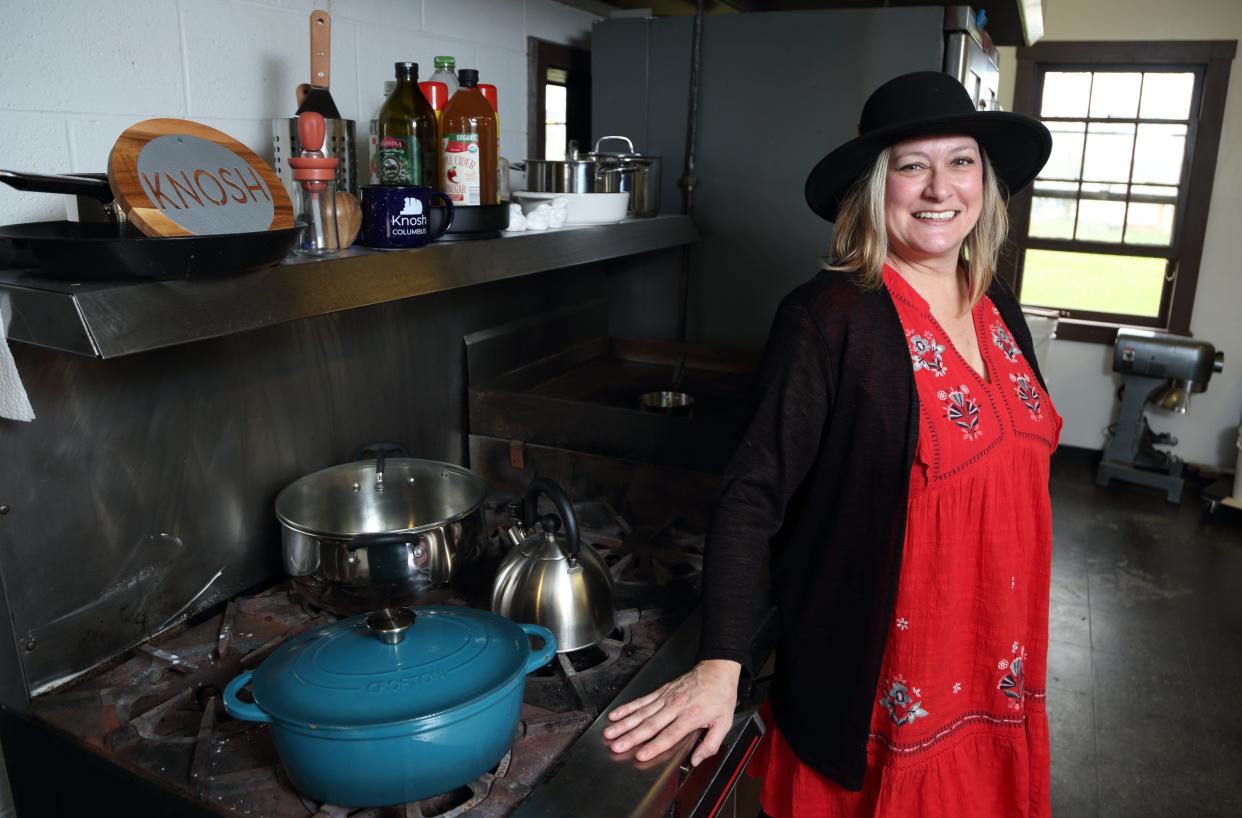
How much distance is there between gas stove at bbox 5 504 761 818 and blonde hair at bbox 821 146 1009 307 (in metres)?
0.56

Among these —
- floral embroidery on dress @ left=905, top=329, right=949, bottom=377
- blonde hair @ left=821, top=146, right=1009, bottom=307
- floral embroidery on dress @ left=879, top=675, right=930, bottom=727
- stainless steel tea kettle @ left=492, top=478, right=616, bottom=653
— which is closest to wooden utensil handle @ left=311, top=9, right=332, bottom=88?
stainless steel tea kettle @ left=492, top=478, right=616, bottom=653

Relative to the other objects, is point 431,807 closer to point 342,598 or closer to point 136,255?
point 342,598

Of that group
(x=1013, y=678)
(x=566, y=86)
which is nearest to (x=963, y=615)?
(x=1013, y=678)

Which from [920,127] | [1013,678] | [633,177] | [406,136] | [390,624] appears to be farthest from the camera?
[633,177]

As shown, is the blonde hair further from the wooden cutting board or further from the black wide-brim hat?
the wooden cutting board

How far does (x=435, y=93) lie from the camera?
1.52 metres

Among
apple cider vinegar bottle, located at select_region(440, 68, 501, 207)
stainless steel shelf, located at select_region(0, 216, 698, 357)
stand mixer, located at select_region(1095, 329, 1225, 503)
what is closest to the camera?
stainless steel shelf, located at select_region(0, 216, 698, 357)

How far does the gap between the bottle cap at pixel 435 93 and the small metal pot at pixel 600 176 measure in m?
0.26

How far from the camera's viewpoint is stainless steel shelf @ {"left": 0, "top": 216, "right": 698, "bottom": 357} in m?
0.86

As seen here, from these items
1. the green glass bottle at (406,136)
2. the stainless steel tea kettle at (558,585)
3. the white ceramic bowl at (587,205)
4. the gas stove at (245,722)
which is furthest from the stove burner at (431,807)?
the white ceramic bowl at (587,205)

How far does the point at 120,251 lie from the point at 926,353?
3.14 ft

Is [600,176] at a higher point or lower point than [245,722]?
higher

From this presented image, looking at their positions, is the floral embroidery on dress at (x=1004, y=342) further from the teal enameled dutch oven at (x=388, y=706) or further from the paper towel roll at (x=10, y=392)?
the paper towel roll at (x=10, y=392)

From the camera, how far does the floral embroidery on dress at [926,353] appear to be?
121cm
